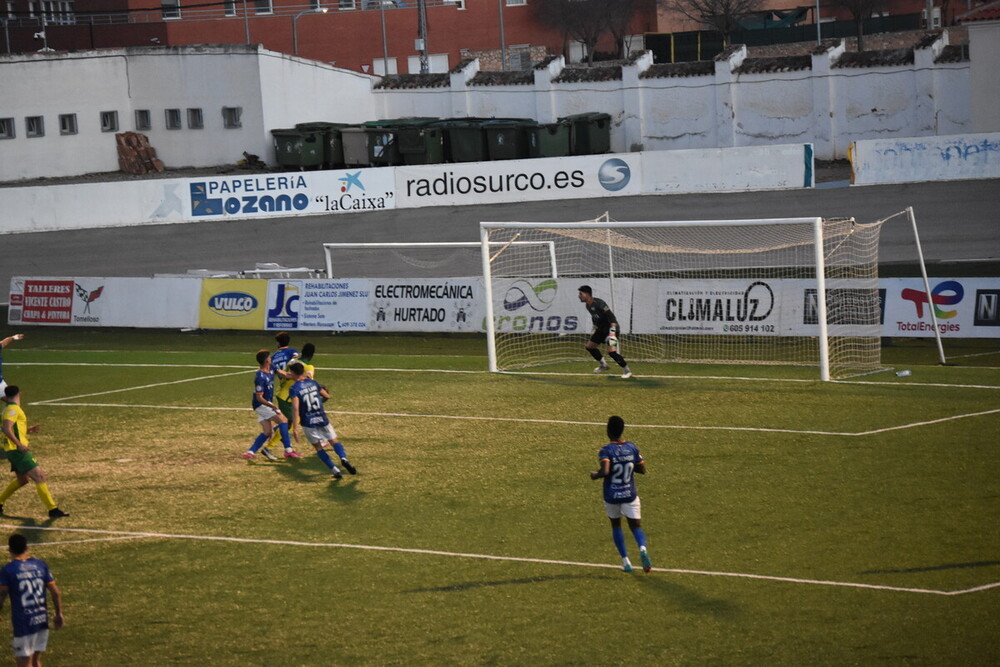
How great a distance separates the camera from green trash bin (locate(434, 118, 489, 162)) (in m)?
52.1

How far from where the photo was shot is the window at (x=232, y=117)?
5284 centimetres

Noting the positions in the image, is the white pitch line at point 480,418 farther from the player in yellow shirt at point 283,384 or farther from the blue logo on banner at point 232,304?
the blue logo on banner at point 232,304

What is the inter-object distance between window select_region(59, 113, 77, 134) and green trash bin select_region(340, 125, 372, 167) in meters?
11.8

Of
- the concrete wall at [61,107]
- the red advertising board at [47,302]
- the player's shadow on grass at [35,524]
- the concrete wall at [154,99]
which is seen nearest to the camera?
the player's shadow on grass at [35,524]

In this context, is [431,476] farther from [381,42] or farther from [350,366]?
[381,42]

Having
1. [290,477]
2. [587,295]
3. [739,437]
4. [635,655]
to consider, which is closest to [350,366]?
[587,295]

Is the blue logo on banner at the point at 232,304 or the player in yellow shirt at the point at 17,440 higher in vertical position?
the blue logo on banner at the point at 232,304

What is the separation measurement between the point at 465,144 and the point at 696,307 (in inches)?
1078

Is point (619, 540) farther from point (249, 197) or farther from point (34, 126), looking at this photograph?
point (34, 126)

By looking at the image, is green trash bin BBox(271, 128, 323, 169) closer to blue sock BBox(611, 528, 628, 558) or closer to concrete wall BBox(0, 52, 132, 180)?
concrete wall BBox(0, 52, 132, 180)

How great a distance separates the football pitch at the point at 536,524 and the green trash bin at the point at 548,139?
29169mm

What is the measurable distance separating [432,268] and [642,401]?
1479 centimetres

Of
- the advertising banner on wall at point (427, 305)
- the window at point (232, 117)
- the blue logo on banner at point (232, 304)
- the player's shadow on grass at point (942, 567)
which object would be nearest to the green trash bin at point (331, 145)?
the window at point (232, 117)

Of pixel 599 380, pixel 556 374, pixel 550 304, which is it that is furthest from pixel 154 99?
pixel 599 380
